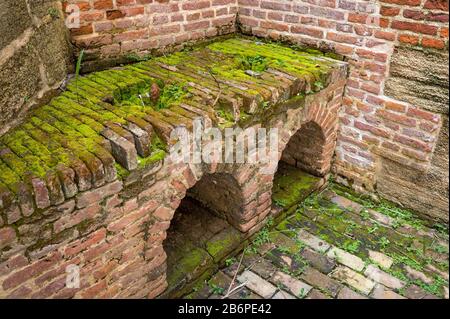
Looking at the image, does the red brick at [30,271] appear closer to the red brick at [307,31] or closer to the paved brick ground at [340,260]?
Answer: the paved brick ground at [340,260]

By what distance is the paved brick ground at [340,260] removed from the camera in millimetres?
3371

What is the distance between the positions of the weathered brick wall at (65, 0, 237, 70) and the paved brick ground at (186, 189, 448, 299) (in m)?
2.20

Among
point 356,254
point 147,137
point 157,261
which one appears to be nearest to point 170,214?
point 157,261

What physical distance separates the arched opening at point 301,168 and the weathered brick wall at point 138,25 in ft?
5.18

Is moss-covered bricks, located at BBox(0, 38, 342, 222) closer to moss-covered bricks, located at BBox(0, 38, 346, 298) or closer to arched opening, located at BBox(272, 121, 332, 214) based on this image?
moss-covered bricks, located at BBox(0, 38, 346, 298)

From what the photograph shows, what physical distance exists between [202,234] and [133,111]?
1470 mm

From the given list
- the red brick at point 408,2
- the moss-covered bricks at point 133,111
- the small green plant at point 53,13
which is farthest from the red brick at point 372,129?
the small green plant at point 53,13

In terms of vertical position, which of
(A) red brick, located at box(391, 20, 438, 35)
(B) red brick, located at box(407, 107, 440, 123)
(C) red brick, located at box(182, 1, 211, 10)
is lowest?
(B) red brick, located at box(407, 107, 440, 123)

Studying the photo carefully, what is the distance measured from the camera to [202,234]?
12.4 ft

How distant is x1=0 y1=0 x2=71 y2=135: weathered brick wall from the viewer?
Result: 8.25ft

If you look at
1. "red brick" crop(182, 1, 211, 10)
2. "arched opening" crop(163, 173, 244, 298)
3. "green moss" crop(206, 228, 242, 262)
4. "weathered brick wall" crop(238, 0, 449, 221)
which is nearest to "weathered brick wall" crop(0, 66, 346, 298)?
"arched opening" crop(163, 173, 244, 298)

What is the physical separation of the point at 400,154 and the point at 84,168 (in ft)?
10.2

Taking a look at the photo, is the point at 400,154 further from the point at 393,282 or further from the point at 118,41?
the point at 118,41

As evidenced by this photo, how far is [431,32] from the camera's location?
11.1 ft
